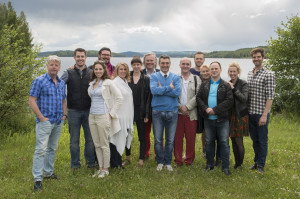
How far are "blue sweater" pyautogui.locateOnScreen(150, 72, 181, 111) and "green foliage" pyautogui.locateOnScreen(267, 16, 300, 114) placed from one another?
34.4 feet

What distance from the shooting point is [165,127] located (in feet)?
21.4

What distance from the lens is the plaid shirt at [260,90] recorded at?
19.4 feet

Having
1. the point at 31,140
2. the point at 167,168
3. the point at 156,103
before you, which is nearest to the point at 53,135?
the point at 156,103

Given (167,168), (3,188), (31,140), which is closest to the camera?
(3,188)

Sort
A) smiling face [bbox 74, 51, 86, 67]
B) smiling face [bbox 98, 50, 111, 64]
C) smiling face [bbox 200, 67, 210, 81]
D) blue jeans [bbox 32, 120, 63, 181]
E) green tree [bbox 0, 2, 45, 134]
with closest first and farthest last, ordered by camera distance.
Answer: blue jeans [bbox 32, 120, 63, 181]
smiling face [bbox 74, 51, 86, 67]
smiling face [bbox 200, 67, 210, 81]
smiling face [bbox 98, 50, 111, 64]
green tree [bbox 0, 2, 45, 134]

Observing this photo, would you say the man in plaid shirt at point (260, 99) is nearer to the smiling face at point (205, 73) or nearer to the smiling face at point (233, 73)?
the smiling face at point (233, 73)

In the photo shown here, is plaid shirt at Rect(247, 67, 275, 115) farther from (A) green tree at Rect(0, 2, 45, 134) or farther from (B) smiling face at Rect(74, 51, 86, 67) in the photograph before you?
(A) green tree at Rect(0, 2, 45, 134)

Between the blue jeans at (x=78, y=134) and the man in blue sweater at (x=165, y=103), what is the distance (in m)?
1.75

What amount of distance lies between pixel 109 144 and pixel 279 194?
4.11 m

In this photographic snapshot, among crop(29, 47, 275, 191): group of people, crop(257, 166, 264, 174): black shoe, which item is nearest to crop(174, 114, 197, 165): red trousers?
crop(29, 47, 275, 191): group of people

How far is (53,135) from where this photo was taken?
5723 millimetres

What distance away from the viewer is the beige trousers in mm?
5840

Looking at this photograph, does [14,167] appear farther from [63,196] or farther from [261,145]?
[261,145]

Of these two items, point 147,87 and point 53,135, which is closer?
point 53,135
